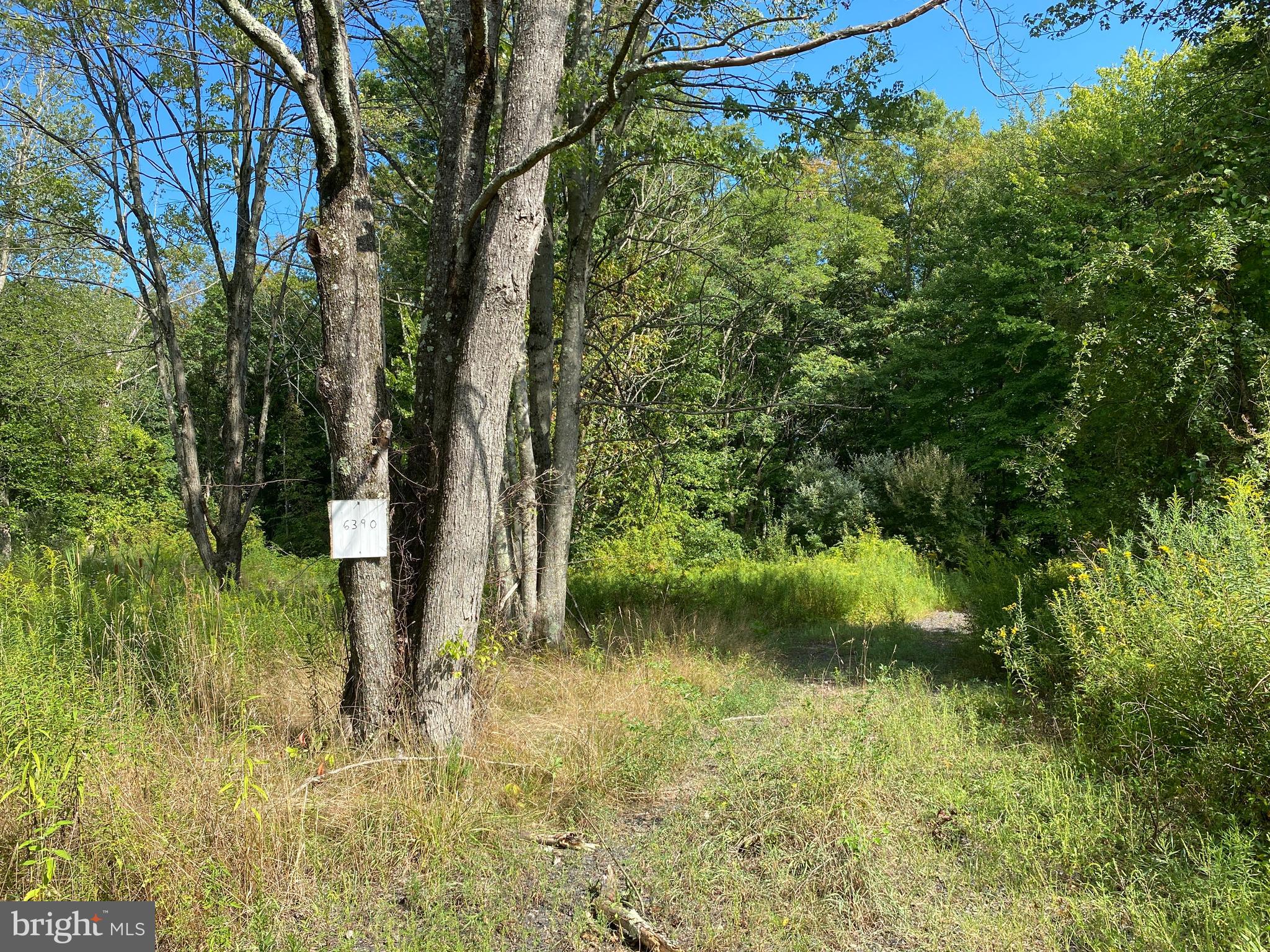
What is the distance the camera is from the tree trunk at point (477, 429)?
3660 millimetres

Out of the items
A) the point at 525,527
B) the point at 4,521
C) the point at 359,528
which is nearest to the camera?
the point at 359,528

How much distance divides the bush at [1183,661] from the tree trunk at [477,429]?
3.29 metres

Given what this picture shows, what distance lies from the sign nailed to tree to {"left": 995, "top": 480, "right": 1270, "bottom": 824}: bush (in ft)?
12.2

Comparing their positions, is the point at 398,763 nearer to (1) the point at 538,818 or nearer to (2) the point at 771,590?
(1) the point at 538,818

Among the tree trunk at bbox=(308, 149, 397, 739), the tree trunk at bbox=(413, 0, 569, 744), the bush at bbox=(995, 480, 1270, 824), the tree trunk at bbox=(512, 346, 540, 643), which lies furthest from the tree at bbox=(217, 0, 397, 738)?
the bush at bbox=(995, 480, 1270, 824)

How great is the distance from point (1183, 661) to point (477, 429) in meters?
3.60

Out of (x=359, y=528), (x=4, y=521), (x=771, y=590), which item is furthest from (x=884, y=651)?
Result: (x=4, y=521)

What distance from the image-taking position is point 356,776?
3.28 m

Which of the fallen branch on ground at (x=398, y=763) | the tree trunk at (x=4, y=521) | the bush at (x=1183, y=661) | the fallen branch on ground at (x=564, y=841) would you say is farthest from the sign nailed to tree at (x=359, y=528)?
the tree trunk at (x=4, y=521)

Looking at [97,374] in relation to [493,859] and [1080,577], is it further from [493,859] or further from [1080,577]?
[1080,577]

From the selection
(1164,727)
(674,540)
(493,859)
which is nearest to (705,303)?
(674,540)

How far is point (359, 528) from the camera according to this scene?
11.6 ft

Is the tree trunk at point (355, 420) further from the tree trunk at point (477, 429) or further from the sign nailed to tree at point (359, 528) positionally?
the tree trunk at point (477, 429)

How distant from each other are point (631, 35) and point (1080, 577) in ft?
13.4
